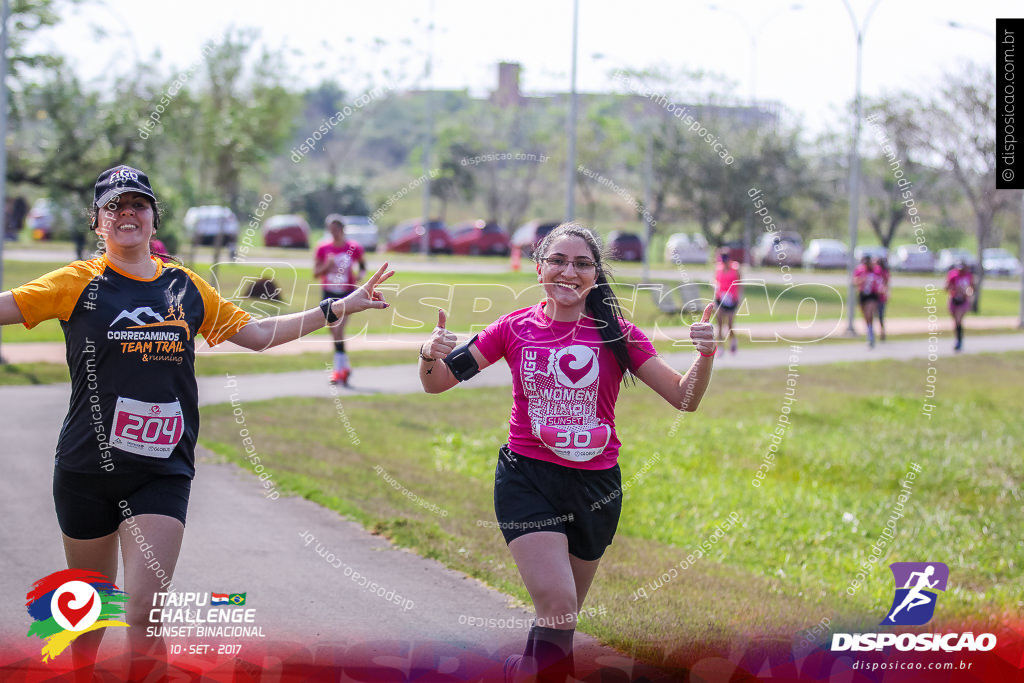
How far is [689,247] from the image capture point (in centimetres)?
4059

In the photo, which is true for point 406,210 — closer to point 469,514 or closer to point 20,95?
point 20,95

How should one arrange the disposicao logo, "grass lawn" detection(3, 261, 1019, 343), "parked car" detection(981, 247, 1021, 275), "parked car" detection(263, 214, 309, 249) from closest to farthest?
the disposicao logo → "grass lawn" detection(3, 261, 1019, 343) → "parked car" detection(263, 214, 309, 249) → "parked car" detection(981, 247, 1021, 275)

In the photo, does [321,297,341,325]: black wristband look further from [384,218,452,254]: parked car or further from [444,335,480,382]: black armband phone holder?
[384,218,452,254]: parked car

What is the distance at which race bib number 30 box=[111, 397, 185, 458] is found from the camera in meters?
3.62

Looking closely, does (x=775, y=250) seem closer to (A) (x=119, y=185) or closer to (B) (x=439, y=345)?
(B) (x=439, y=345)

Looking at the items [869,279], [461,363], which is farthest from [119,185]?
[869,279]

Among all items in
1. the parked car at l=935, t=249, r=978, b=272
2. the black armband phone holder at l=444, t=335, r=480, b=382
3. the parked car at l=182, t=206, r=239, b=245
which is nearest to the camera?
the black armband phone holder at l=444, t=335, r=480, b=382

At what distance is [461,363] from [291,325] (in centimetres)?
69

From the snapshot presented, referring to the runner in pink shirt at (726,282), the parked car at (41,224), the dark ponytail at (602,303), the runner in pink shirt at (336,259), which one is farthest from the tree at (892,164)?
the parked car at (41,224)

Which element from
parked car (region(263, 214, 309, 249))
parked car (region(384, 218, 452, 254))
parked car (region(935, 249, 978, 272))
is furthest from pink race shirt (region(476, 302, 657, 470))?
parked car (region(935, 249, 978, 272))

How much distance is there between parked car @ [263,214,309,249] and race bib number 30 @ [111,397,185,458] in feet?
114

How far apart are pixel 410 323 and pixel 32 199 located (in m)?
39.3

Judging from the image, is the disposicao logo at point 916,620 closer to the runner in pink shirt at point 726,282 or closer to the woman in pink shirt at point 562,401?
the woman in pink shirt at point 562,401

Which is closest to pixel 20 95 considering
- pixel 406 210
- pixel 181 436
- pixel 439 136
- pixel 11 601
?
pixel 439 136
